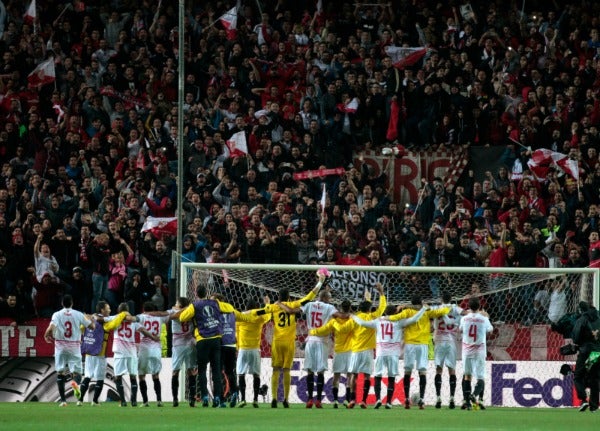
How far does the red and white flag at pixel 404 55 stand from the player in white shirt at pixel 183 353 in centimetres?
1114

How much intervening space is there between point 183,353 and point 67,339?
76.2 inches

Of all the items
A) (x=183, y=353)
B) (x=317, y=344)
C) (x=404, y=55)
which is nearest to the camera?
(x=183, y=353)

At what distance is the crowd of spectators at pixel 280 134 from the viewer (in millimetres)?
25578

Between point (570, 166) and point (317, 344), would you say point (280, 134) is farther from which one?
point (317, 344)

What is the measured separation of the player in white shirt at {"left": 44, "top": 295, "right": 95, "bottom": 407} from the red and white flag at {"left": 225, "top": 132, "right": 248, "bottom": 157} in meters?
7.19

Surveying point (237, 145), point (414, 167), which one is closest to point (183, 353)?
point (237, 145)

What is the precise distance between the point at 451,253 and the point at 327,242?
7.84 ft

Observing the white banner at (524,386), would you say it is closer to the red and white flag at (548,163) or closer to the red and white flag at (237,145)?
the red and white flag at (548,163)

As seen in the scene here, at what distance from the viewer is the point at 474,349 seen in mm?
21859

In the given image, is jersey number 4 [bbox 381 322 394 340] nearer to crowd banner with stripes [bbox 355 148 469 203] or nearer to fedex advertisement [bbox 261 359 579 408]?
fedex advertisement [bbox 261 359 579 408]

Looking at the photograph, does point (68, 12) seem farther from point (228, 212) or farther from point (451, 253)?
point (451, 253)

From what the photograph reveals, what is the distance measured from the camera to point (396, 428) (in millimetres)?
16109

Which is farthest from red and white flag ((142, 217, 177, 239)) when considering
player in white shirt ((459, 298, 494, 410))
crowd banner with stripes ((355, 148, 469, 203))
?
player in white shirt ((459, 298, 494, 410))

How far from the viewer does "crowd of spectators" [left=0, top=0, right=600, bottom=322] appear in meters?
25.6
